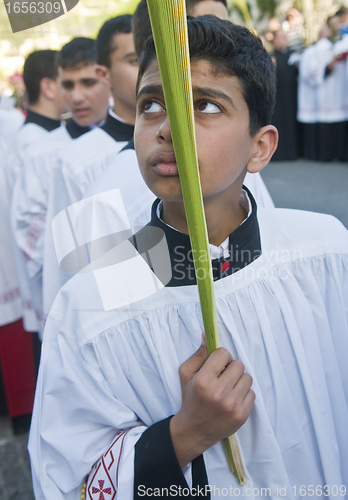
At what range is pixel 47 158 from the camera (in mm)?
2807

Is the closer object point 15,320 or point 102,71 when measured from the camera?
point 102,71

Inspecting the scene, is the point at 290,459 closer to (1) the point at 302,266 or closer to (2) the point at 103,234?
(1) the point at 302,266

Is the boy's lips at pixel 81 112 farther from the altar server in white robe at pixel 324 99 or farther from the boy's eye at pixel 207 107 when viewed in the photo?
the altar server in white robe at pixel 324 99

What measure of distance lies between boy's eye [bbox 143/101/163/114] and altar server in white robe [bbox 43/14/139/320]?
1.22 meters

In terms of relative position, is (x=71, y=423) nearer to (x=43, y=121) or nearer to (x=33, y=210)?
(x=33, y=210)

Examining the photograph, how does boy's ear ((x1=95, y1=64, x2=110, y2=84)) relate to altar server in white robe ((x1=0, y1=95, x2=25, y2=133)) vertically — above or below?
above

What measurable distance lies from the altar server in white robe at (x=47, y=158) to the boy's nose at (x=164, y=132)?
72.2 inches

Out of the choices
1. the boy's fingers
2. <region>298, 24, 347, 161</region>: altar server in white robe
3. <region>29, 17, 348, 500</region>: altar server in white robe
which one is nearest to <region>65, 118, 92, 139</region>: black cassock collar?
<region>29, 17, 348, 500</region>: altar server in white robe

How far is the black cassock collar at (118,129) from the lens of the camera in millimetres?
2211

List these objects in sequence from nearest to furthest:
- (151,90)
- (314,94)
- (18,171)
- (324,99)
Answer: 1. (151,90)
2. (18,171)
3. (324,99)
4. (314,94)

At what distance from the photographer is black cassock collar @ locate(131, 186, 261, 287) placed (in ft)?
3.58

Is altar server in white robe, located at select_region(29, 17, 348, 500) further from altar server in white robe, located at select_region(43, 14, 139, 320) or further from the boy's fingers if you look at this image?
altar server in white robe, located at select_region(43, 14, 139, 320)

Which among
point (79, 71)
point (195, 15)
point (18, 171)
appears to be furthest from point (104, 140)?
point (18, 171)

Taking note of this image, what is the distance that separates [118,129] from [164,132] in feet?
4.91
